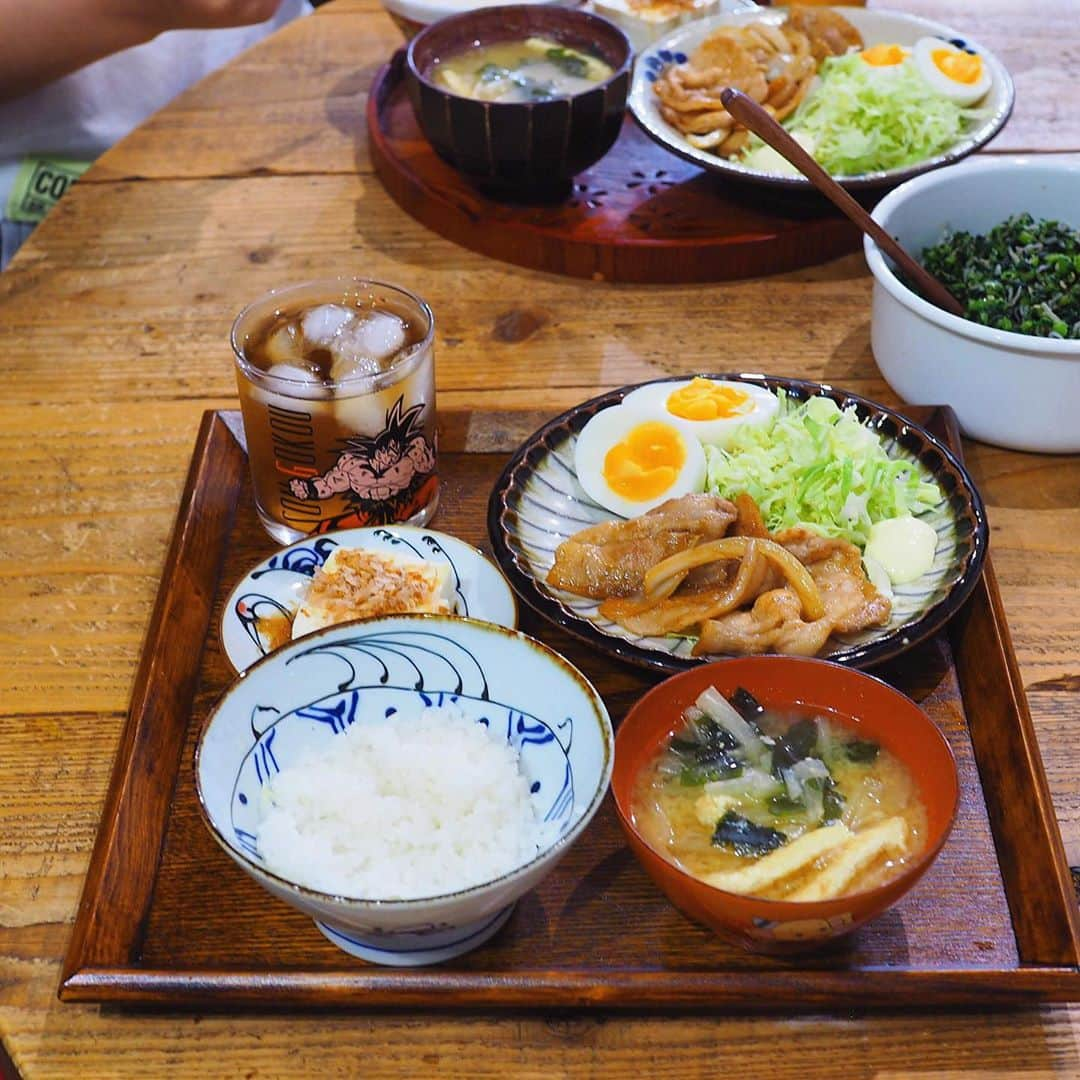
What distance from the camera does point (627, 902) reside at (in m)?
1.30

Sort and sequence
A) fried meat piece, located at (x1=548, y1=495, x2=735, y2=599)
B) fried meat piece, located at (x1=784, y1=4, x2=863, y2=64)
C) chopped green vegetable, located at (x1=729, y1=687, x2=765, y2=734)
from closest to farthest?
1. chopped green vegetable, located at (x1=729, y1=687, x2=765, y2=734)
2. fried meat piece, located at (x1=548, y1=495, x2=735, y2=599)
3. fried meat piece, located at (x1=784, y1=4, x2=863, y2=64)

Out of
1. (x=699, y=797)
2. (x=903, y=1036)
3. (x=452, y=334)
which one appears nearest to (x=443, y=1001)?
(x=699, y=797)

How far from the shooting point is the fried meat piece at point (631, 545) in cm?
162

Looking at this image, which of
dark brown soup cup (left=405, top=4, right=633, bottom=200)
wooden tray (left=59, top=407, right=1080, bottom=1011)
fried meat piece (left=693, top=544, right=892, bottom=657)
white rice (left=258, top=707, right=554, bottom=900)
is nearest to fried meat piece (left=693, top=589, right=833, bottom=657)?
fried meat piece (left=693, top=544, right=892, bottom=657)

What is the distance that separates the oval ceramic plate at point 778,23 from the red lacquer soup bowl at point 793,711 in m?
1.22

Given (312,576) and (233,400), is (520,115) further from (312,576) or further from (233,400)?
(312,576)

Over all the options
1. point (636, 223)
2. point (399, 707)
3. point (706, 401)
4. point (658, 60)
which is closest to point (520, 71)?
point (658, 60)

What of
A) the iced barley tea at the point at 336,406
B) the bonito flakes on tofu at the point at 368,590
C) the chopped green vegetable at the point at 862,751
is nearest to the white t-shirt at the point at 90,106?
the iced barley tea at the point at 336,406

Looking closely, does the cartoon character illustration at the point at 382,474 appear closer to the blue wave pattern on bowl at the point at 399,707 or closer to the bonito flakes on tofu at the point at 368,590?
the bonito flakes on tofu at the point at 368,590

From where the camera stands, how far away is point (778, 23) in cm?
274

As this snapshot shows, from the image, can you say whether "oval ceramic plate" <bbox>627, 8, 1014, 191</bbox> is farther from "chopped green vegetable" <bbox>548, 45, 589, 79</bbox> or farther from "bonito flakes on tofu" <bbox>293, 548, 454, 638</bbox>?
"bonito flakes on tofu" <bbox>293, 548, 454, 638</bbox>

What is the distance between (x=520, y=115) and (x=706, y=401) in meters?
0.75

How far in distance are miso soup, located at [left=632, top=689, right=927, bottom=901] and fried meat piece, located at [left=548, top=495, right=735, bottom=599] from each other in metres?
0.31

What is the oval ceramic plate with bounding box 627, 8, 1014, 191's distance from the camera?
2.29 metres
